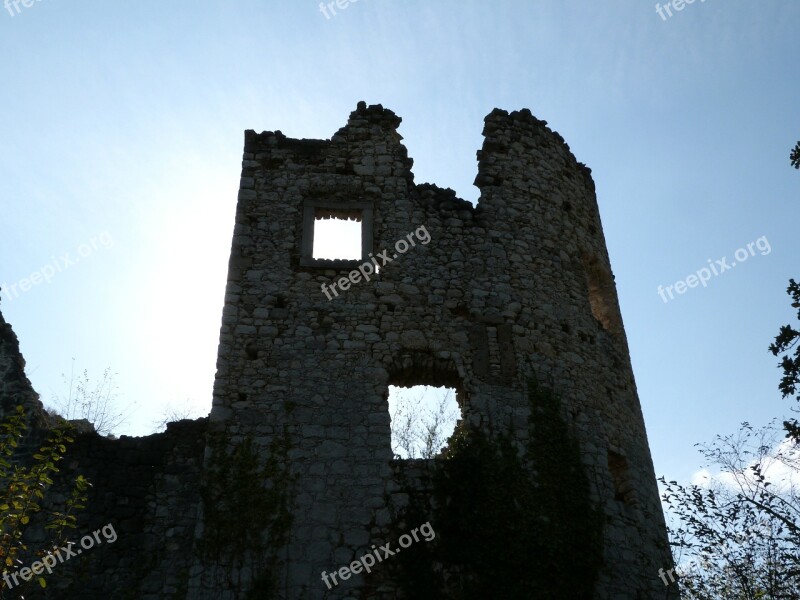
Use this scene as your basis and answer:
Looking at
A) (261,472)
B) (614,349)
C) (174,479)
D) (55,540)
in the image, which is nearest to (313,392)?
(261,472)

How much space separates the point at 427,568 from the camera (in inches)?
291

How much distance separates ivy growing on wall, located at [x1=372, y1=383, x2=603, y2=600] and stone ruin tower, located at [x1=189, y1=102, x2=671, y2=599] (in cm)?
23

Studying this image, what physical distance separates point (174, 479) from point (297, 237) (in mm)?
3154

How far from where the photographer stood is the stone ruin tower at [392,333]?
25.6 feet

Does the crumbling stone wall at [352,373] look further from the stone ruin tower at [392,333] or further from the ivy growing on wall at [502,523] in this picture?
the ivy growing on wall at [502,523]

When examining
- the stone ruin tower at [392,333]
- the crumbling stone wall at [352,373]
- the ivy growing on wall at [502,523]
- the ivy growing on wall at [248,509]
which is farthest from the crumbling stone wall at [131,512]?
the ivy growing on wall at [502,523]

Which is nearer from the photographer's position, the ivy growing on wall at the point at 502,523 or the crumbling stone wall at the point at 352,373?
the ivy growing on wall at the point at 502,523

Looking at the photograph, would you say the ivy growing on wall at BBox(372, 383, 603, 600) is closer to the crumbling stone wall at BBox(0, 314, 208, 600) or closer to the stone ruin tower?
the stone ruin tower

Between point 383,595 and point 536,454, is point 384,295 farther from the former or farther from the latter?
point 383,595

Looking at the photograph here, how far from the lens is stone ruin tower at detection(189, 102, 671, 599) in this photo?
7812 mm

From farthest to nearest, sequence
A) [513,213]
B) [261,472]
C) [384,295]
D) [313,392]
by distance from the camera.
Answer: [513,213], [384,295], [313,392], [261,472]

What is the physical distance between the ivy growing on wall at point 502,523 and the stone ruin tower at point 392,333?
233mm

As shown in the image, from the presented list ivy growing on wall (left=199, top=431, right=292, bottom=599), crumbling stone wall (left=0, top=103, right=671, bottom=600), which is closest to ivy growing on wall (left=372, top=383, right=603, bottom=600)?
crumbling stone wall (left=0, top=103, right=671, bottom=600)

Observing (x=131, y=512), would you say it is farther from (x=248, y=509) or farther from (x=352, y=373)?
(x=352, y=373)
